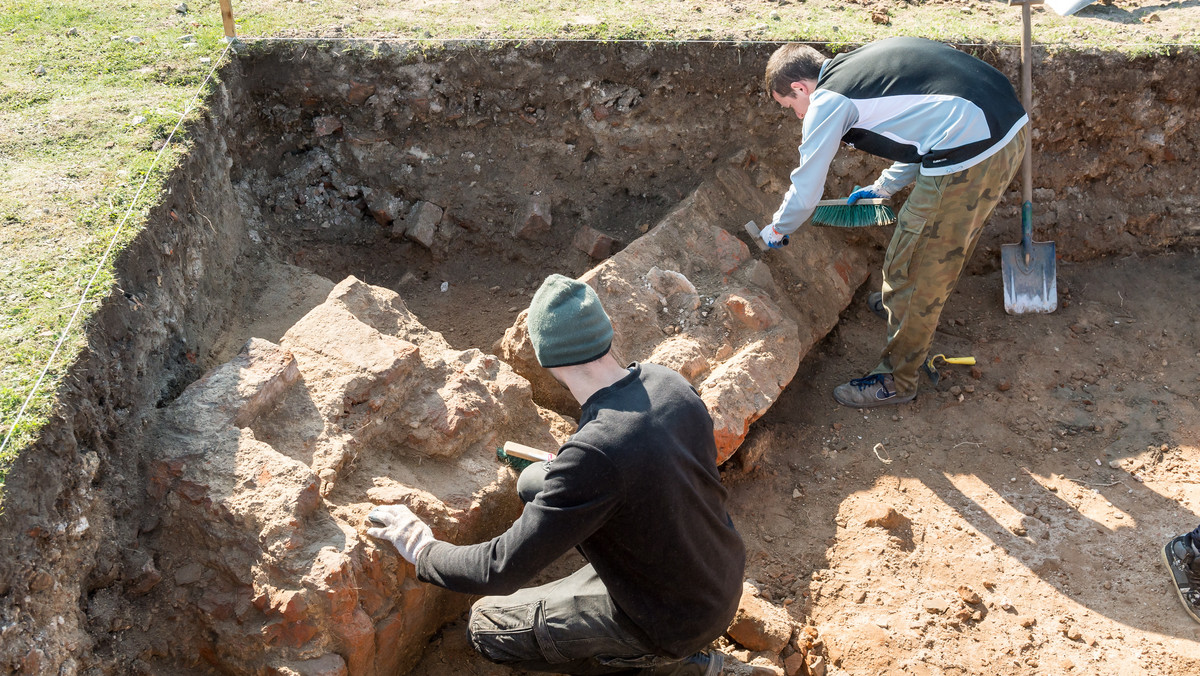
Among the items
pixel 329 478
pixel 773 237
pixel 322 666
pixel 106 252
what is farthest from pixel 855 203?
pixel 106 252

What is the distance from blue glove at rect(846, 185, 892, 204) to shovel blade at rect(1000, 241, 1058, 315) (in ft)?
3.50

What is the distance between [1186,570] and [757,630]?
1861 millimetres

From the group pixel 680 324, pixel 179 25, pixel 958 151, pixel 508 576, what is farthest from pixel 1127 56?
pixel 179 25

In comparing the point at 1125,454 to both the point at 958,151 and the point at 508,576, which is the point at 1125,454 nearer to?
the point at 958,151

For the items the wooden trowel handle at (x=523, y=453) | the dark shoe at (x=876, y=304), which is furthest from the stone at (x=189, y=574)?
the dark shoe at (x=876, y=304)

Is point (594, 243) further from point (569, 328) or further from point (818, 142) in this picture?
point (569, 328)

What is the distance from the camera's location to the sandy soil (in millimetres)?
3354

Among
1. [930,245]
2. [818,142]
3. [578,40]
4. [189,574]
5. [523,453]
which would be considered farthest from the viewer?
[578,40]

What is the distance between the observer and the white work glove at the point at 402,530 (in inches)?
106

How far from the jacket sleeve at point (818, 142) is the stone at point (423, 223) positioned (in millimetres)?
2205

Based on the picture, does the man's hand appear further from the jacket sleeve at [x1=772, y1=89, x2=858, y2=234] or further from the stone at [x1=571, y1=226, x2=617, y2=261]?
the stone at [x1=571, y1=226, x2=617, y2=261]

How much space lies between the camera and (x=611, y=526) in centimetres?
238

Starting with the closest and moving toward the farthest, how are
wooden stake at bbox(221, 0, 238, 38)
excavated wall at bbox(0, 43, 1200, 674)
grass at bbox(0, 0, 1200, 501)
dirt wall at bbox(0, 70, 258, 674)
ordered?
dirt wall at bbox(0, 70, 258, 674), grass at bbox(0, 0, 1200, 501), wooden stake at bbox(221, 0, 238, 38), excavated wall at bbox(0, 43, 1200, 674)

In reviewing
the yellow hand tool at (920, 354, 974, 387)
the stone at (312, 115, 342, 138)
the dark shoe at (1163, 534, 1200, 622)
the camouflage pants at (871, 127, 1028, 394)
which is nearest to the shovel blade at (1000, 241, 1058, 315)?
the yellow hand tool at (920, 354, 974, 387)
